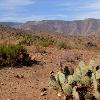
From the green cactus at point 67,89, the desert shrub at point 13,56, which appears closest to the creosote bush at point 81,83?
the green cactus at point 67,89

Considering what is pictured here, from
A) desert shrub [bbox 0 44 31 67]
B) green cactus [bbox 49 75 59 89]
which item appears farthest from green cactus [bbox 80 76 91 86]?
desert shrub [bbox 0 44 31 67]

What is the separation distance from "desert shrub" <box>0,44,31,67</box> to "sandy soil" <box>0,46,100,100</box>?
0.50 metres

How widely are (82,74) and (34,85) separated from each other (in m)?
2.08

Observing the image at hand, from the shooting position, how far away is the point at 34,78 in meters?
11.6

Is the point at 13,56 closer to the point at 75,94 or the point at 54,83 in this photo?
the point at 54,83

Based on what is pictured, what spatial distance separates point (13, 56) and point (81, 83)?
5130 mm

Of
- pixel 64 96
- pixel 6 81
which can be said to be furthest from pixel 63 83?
pixel 6 81

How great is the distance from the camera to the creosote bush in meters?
8.40

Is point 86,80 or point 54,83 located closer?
point 86,80

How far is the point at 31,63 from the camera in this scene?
13906 mm

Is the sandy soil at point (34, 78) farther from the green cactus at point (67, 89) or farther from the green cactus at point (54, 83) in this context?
the green cactus at point (67, 89)

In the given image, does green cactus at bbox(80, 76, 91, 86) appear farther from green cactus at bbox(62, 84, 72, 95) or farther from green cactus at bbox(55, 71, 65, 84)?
green cactus at bbox(55, 71, 65, 84)

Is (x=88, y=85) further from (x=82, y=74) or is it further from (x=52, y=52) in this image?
(x=52, y=52)

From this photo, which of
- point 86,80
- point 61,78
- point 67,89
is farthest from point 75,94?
point 61,78
